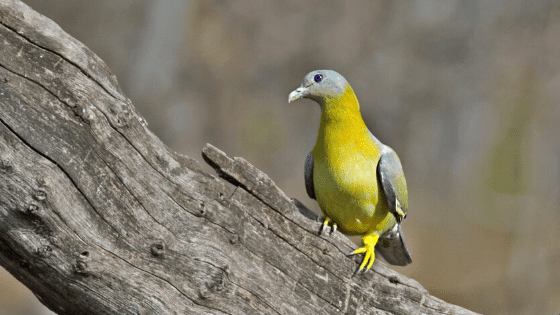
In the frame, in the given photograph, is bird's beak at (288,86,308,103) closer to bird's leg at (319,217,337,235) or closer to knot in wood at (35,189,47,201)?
bird's leg at (319,217,337,235)

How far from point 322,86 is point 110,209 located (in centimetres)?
145

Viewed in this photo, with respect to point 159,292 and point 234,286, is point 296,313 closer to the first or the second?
point 234,286

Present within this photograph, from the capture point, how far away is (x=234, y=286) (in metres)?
2.83

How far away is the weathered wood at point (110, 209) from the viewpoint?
94.2 inches

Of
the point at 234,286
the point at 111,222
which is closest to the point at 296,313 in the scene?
the point at 234,286

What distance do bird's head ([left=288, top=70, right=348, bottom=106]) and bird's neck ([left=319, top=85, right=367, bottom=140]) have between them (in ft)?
0.10

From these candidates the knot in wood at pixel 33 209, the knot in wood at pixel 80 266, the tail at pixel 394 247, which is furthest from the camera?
the tail at pixel 394 247

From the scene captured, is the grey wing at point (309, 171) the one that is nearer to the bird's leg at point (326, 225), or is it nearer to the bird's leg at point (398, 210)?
the bird's leg at point (326, 225)

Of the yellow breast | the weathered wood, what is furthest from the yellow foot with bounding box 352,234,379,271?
the weathered wood

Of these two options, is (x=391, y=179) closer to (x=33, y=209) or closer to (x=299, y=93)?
(x=299, y=93)

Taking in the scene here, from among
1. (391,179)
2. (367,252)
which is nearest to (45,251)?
(367,252)

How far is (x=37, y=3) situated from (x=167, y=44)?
1927 millimetres

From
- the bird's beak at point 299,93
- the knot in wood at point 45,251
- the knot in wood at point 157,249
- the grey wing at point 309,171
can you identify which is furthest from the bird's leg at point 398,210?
the knot in wood at point 45,251

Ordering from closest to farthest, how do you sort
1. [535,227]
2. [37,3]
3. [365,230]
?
[365,230] < [535,227] < [37,3]
